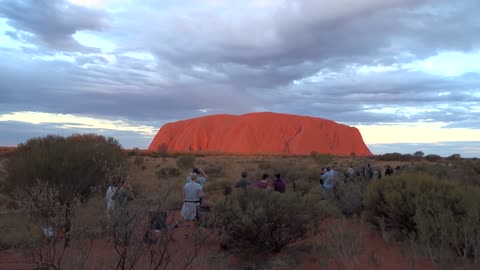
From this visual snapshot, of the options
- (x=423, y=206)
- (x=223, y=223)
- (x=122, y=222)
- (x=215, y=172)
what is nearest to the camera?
(x=122, y=222)

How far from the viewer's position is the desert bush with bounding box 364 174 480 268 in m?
7.04

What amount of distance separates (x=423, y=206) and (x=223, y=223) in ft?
12.7

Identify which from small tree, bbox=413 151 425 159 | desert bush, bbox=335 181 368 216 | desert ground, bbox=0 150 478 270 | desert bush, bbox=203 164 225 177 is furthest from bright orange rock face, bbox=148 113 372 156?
desert ground, bbox=0 150 478 270

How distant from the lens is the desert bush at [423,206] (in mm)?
7035

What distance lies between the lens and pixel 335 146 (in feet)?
349

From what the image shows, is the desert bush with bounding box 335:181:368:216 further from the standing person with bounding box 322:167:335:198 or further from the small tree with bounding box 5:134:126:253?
the small tree with bounding box 5:134:126:253

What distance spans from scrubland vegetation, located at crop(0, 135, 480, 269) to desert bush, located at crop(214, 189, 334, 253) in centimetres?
2

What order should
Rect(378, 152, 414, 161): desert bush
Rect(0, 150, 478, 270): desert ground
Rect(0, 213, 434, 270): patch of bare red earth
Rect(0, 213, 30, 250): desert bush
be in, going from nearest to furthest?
Rect(0, 150, 478, 270): desert ground
Rect(0, 213, 434, 270): patch of bare red earth
Rect(0, 213, 30, 250): desert bush
Rect(378, 152, 414, 161): desert bush

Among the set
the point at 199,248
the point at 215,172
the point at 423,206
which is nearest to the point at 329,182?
the point at 423,206

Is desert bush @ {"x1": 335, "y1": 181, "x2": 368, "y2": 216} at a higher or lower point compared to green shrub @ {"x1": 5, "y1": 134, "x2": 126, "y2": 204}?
lower

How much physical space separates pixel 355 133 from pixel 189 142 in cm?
4051

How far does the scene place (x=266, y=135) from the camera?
105562mm

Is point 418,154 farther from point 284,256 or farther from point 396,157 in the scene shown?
point 284,256

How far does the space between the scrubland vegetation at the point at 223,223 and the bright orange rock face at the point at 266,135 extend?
87.7 m
